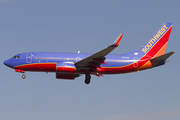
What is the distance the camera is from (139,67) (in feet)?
168

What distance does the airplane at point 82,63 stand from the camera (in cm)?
4884

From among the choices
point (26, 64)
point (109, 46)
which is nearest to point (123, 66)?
point (109, 46)

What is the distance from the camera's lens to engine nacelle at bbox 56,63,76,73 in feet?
159

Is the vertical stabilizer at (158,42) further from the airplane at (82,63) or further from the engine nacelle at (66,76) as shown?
the engine nacelle at (66,76)

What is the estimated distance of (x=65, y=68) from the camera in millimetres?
48500

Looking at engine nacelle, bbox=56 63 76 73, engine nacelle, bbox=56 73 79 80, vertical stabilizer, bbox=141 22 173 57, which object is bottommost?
engine nacelle, bbox=56 73 79 80

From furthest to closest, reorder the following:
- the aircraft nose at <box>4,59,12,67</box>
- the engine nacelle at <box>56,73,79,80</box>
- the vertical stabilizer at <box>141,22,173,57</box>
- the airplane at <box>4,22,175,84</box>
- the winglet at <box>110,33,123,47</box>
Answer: the vertical stabilizer at <box>141,22,173,57</box> < the engine nacelle at <box>56,73,79,80</box> < the aircraft nose at <box>4,59,12,67</box> < the airplane at <box>4,22,175,84</box> < the winglet at <box>110,33,123,47</box>

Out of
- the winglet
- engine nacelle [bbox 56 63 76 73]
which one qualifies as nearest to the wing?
engine nacelle [bbox 56 63 76 73]

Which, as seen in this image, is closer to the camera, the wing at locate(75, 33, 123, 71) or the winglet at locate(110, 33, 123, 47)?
the winglet at locate(110, 33, 123, 47)

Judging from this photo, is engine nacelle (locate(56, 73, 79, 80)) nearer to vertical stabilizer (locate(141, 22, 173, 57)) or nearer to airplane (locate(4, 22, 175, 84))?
airplane (locate(4, 22, 175, 84))

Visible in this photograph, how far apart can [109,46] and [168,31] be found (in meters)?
16.7

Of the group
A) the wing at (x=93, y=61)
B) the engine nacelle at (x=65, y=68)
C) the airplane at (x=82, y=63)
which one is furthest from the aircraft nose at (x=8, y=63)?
the wing at (x=93, y=61)

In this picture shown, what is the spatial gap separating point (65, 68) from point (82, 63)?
8.12 ft

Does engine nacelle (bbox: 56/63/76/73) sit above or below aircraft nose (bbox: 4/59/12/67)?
below
